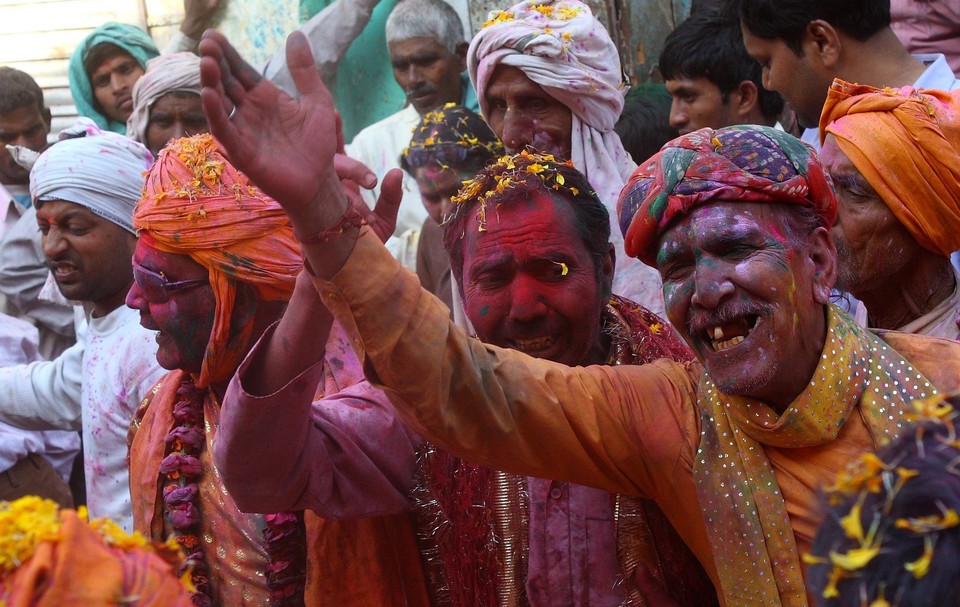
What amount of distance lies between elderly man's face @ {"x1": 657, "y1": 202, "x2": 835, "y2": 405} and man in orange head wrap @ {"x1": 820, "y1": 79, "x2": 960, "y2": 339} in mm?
939

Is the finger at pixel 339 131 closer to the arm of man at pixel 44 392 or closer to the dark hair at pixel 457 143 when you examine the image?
the dark hair at pixel 457 143

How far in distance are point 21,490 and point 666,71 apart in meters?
3.54

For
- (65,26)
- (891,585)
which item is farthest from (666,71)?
(65,26)

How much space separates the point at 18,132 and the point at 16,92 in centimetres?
25

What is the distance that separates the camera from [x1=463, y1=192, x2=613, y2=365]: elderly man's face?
12.4 ft

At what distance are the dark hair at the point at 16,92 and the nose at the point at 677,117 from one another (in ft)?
14.3

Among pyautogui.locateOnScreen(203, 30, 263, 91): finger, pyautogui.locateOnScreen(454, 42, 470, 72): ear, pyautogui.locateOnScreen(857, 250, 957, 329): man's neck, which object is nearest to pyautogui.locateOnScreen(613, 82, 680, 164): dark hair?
pyautogui.locateOnScreen(454, 42, 470, 72): ear

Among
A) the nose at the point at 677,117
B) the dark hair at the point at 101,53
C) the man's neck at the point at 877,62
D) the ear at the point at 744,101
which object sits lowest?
the dark hair at the point at 101,53

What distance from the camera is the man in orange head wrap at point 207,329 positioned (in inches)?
159

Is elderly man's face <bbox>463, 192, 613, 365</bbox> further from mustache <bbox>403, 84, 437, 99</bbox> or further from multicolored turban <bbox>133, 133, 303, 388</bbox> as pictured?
mustache <bbox>403, 84, 437, 99</bbox>

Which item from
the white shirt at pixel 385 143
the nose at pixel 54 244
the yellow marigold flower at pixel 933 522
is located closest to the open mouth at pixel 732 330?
the yellow marigold flower at pixel 933 522

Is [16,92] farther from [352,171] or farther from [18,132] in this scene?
[352,171]

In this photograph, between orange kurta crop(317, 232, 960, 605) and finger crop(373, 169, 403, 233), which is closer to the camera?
orange kurta crop(317, 232, 960, 605)

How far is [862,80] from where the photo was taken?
16.7 ft
